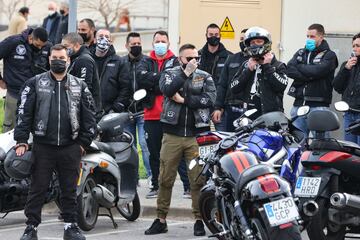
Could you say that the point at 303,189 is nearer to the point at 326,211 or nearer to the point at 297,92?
the point at 326,211

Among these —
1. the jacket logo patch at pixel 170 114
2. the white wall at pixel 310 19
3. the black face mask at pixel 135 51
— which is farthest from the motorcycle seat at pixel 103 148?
the white wall at pixel 310 19

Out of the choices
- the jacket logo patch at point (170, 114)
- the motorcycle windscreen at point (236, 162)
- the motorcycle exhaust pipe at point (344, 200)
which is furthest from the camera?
the jacket logo patch at point (170, 114)

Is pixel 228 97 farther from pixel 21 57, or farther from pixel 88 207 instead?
pixel 88 207

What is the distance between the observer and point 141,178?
53.9ft

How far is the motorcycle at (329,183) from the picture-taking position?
10.5 meters

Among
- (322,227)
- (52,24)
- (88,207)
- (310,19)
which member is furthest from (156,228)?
(52,24)

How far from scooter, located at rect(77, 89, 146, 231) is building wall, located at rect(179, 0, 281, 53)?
3966mm

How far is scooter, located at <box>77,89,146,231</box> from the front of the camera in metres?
12.2

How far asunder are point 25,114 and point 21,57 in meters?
3.75

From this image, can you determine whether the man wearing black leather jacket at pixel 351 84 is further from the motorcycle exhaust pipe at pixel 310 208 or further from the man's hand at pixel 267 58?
the motorcycle exhaust pipe at pixel 310 208

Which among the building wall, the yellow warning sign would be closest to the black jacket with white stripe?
the yellow warning sign

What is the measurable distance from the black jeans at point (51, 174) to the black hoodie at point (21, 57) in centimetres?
361

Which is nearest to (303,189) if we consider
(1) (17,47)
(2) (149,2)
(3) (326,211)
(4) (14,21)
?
(3) (326,211)

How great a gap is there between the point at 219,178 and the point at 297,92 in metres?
4.97
